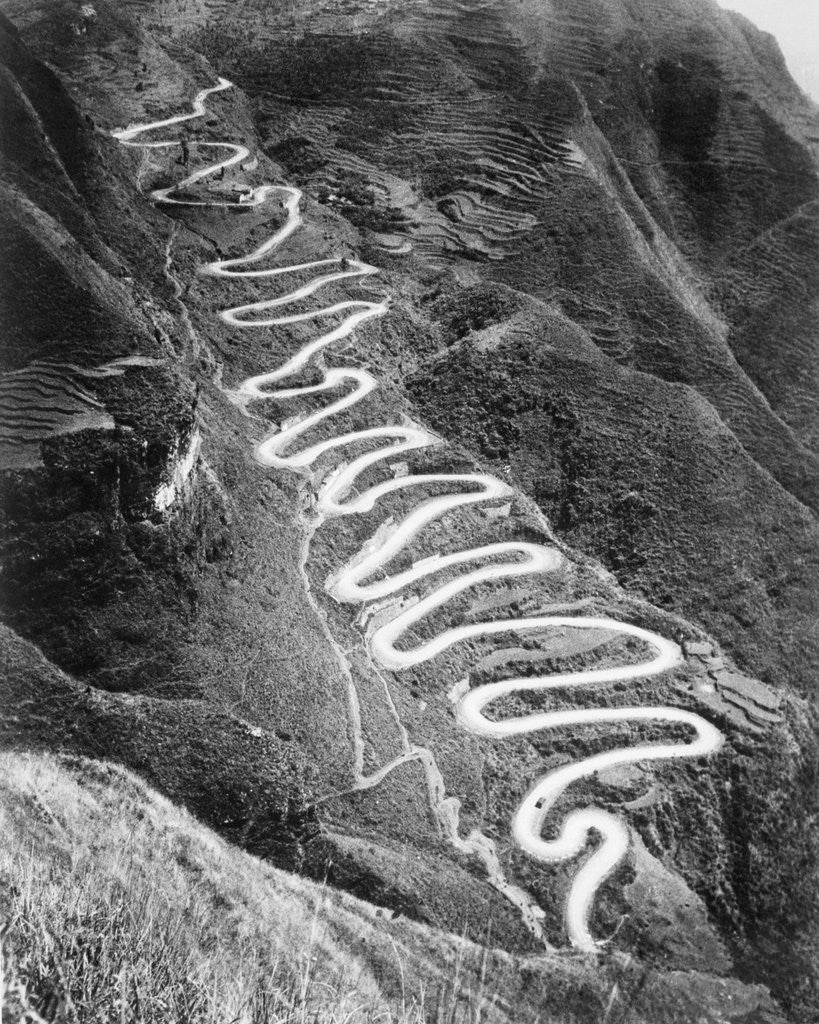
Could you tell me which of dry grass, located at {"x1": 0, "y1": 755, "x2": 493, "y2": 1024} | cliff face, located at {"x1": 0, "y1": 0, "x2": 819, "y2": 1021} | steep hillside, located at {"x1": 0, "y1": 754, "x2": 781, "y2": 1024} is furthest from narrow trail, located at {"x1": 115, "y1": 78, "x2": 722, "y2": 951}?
dry grass, located at {"x1": 0, "y1": 755, "x2": 493, "y2": 1024}

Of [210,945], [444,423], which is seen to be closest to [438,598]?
[444,423]

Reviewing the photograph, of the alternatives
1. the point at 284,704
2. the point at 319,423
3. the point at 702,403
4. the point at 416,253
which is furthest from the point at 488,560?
the point at 416,253

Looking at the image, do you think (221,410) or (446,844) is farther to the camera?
(221,410)

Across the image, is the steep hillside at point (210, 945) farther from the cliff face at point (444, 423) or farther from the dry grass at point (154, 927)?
the cliff face at point (444, 423)

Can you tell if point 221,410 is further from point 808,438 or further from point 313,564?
point 808,438

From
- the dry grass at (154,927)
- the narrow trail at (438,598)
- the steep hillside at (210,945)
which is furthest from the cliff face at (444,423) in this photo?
the dry grass at (154,927)

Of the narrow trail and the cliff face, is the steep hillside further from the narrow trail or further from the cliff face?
the narrow trail
